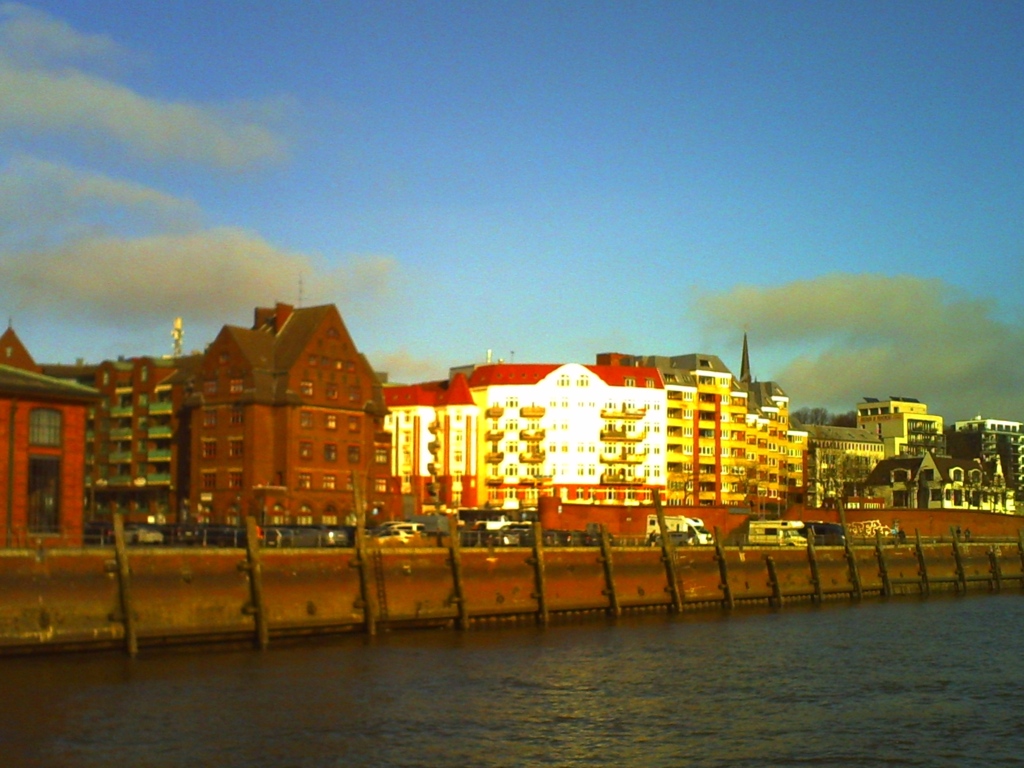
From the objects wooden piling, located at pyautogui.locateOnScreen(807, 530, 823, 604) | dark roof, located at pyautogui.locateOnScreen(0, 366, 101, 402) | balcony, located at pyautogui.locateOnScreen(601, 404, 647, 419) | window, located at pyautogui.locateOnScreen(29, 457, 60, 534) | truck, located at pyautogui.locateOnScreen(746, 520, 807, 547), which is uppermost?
balcony, located at pyautogui.locateOnScreen(601, 404, 647, 419)

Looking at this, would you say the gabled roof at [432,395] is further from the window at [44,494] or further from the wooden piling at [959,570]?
the window at [44,494]

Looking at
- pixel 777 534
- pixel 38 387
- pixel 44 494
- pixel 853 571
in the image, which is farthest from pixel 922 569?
pixel 38 387

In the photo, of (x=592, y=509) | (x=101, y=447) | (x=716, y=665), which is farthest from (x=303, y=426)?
(x=716, y=665)

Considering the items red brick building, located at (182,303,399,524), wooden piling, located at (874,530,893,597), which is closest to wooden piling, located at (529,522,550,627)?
wooden piling, located at (874,530,893,597)

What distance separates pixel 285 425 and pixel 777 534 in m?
50.2

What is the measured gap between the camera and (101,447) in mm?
158000

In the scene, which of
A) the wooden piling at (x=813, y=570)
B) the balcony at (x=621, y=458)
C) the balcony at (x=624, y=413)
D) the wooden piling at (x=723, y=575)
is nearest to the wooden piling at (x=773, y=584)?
the wooden piling at (x=813, y=570)

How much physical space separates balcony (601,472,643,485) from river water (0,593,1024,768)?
109256mm

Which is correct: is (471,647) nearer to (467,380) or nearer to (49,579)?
(49,579)

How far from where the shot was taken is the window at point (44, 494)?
62281mm

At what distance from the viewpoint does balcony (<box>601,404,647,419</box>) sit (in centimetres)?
17538

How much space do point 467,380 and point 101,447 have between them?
49152 millimetres

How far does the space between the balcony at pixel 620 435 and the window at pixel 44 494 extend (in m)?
116

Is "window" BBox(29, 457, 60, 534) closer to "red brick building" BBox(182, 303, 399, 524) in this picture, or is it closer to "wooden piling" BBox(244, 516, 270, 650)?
"wooden piling" BBox(244, 516, 270, 650)
